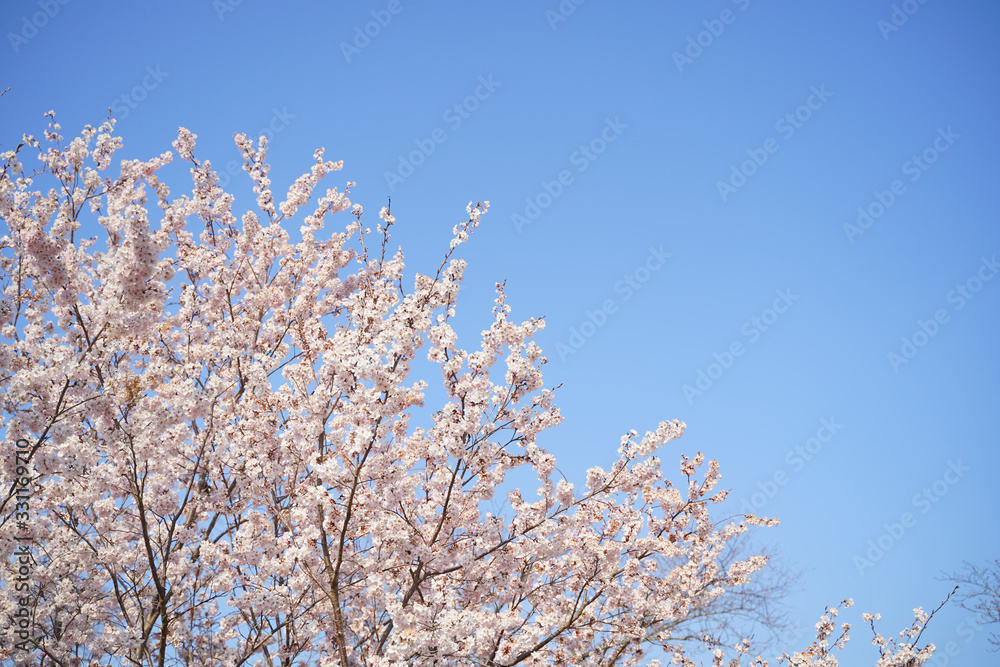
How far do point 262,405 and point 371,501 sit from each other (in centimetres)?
165

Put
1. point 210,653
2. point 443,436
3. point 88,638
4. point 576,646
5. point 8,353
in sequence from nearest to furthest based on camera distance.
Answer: point 8,353, point 443,436, point 88,638, point 210,653, point 576,646

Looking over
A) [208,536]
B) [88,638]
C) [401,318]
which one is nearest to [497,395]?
[401,318]

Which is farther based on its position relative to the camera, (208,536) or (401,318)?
(208,536)

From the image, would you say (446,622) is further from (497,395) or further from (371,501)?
(497,395)

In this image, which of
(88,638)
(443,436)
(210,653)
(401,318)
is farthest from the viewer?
(210,653)

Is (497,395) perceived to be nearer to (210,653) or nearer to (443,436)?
(443,436)

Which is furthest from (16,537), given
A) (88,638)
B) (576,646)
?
(576,646)

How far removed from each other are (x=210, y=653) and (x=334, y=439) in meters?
2.96

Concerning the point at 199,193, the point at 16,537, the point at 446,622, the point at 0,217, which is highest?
the point at 199,193

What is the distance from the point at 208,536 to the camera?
684 cm

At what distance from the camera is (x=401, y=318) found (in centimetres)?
540

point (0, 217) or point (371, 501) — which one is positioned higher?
point (0, 217)

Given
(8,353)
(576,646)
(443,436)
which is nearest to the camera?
(8,353)

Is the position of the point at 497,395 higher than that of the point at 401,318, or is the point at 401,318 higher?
the point at 401,318
